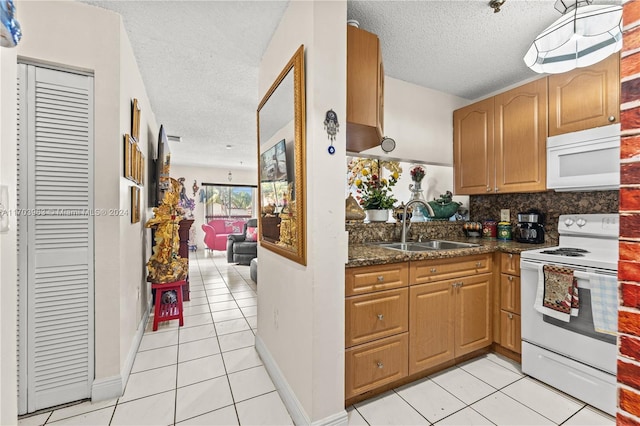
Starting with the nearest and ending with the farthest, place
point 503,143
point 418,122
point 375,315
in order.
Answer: point 375,315, point 503,143, point 418,122

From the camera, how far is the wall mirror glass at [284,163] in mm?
1470

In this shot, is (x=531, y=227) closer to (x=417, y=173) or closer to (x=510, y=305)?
(x=510, y=305)

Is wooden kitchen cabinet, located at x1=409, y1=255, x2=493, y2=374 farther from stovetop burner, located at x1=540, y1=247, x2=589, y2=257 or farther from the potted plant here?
the potted plant

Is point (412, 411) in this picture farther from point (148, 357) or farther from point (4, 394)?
point (148, 357)

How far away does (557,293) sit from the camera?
5.78 feet

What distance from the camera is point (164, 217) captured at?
2881mm

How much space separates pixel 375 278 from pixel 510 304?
1.26 m

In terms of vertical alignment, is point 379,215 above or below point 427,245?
above

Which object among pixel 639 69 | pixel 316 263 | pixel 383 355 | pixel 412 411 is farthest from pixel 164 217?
pixel 639 69

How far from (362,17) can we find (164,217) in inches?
101

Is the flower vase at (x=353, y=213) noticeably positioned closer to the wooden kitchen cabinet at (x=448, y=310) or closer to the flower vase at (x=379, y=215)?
the flower vase at (x=379, y=215)

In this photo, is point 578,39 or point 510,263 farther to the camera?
point 510,263

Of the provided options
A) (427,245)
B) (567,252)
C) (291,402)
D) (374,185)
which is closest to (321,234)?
(291,402)

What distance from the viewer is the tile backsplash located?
2154 millimetres
